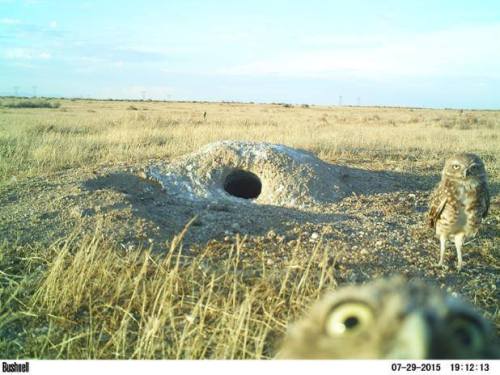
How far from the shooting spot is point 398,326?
799mm

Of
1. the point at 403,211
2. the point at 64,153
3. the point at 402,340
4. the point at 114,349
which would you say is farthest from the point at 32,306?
the point at 64,153

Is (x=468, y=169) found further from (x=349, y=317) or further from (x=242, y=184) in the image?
(x=242, y=184)

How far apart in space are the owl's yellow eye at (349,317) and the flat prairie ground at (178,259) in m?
1.91

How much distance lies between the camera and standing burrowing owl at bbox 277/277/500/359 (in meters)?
0.77

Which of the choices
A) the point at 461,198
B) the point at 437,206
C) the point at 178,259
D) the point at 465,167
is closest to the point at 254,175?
the point at 437,206

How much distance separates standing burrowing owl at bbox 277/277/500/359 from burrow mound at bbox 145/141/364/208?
22.4 feet

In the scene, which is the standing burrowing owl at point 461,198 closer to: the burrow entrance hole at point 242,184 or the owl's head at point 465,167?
the owl's head at point 465,167

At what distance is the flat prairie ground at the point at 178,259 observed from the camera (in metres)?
3.22

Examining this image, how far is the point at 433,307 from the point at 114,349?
2.97 metres

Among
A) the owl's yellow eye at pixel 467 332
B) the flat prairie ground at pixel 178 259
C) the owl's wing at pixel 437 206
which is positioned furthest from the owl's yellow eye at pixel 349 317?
the owl's wing at pixel 437 206

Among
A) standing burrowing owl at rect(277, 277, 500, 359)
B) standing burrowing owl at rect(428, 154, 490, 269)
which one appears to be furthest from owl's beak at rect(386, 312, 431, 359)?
standing burrowing owl at rect(428, 154, 490, 269)

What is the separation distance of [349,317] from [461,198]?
4.64 metres

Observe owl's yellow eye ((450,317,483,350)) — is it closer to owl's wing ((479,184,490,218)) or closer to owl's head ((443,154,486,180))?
owl's head ((443,154,486,180))

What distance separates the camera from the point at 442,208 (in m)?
5.10
